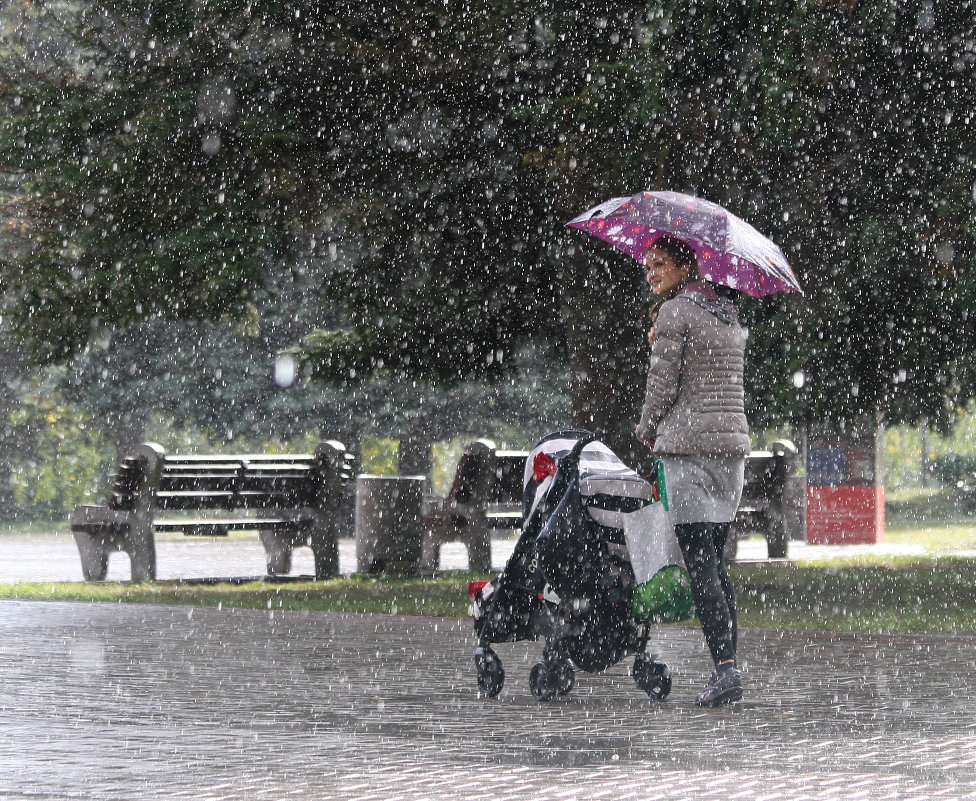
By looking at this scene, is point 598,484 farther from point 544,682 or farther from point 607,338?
point 607,338

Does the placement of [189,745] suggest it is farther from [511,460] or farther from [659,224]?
[511,460]

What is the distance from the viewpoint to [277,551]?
16.2 metres

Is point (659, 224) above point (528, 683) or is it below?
above

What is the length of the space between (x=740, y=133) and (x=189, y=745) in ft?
24.4

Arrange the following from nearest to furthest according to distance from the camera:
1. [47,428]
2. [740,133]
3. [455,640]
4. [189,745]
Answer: [189,745]
[455,640]
[740,133]
[47,428]

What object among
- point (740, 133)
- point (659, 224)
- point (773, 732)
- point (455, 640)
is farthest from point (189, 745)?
point (740, 133)

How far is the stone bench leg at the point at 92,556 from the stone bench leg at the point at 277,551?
1691 mm

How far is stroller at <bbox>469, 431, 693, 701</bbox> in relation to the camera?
22.7 ft

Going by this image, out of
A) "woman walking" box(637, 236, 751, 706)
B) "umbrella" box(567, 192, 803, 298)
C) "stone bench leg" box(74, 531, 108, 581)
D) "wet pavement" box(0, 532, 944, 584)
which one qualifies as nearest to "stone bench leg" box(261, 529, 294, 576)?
"wet pavement" box(0, 532, 944, 584)

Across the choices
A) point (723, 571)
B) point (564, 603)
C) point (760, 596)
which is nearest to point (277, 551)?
point (760, 596)

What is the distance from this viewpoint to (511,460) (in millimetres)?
16188

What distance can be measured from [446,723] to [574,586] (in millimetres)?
1061

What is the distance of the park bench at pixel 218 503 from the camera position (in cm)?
1469

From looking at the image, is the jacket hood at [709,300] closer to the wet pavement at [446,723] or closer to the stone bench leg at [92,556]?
the wet pavement at [446,723]
